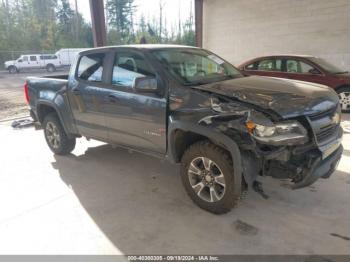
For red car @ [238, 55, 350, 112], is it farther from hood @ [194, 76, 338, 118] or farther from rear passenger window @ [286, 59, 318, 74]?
hood @ [194, 76, 338, 118]

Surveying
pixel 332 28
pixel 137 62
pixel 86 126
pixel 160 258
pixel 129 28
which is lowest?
pixel 160 258

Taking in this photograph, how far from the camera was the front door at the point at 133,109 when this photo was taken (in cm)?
344

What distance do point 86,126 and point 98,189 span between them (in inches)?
41.8

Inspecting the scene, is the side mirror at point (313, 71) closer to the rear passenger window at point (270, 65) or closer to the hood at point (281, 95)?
the rear passenger window at point (270, 65)

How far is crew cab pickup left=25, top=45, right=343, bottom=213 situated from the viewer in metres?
2.73

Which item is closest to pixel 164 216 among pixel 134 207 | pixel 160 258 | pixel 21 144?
pixel 134 207

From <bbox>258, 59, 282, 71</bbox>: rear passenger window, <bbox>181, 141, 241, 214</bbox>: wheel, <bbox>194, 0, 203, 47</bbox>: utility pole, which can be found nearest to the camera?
<bbox>181, 141, 241, 214</bbox>: wheel

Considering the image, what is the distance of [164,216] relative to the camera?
319 centimetres

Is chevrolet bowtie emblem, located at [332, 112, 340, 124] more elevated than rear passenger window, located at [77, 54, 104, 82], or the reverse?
rear passenger window, located at [77, 54, 104, 82]

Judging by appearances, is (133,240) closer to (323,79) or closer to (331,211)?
(331,211)

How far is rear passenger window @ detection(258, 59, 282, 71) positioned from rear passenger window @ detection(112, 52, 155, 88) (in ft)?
17.9

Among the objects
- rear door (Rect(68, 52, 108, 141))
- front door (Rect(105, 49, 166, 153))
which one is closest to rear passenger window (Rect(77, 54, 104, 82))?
rear door (Rect(68, 52, 108, 141))

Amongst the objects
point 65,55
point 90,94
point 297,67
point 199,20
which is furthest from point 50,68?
point 90,94

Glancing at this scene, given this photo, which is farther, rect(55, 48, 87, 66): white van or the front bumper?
rect(55, 48, 87, 66): white van
